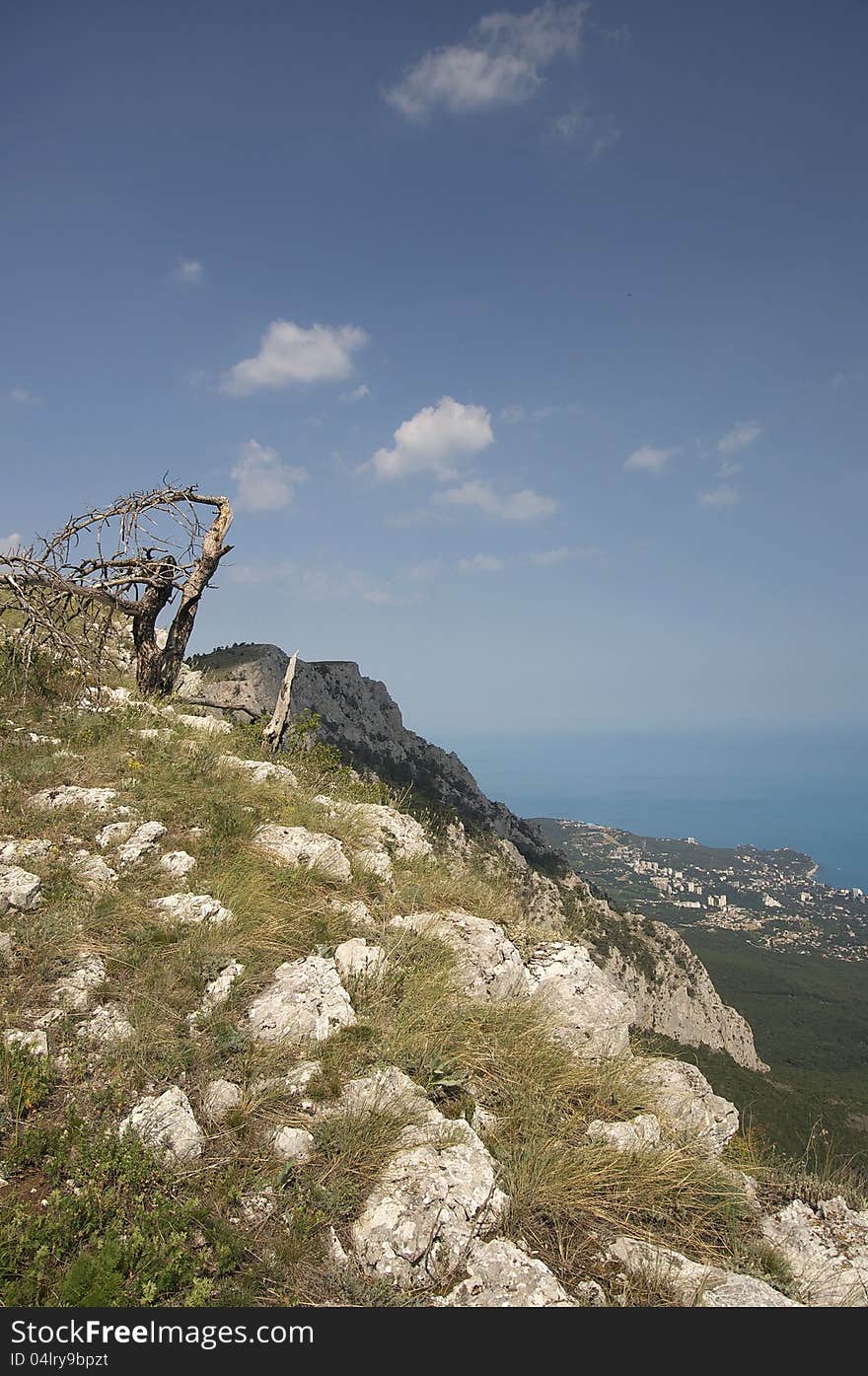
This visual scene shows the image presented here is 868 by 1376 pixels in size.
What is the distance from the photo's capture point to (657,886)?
518 feet

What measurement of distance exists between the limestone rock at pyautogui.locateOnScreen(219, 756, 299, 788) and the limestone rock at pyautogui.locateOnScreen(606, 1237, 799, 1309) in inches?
291

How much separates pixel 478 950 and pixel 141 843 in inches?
156

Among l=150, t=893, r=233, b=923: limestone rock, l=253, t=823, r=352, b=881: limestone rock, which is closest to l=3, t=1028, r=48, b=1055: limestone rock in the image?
l=150, t=893, r=233, b=923: limestone rock

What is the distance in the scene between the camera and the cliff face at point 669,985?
58031 millimetres

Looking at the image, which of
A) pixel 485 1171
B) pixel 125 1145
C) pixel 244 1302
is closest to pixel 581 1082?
pixel 485 1171

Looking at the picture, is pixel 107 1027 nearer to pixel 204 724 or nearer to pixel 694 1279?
pixel 694 1279

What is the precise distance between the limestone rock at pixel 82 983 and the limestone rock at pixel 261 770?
459cm

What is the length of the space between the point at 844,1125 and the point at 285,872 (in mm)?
66220

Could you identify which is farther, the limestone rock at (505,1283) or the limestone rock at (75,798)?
the limestone rock at (75,798)

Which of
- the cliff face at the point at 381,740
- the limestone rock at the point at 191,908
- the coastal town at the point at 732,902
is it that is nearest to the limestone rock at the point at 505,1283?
the limestone rock at the point at 191,908

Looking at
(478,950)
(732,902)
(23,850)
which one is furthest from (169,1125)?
(732,902)

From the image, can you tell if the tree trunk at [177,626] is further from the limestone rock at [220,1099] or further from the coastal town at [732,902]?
the coastal town at [732,902]

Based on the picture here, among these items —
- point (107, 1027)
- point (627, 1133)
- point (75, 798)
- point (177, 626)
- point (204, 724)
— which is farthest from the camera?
point (177, 626)

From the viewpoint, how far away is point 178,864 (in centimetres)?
718
